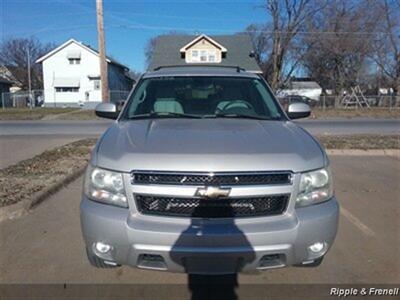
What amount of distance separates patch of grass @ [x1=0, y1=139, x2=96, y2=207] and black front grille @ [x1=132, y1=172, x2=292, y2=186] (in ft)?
10.3

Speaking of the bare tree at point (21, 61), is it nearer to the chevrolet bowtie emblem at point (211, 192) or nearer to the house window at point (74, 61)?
the house window at point (74, 61)

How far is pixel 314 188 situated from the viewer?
2.97 m

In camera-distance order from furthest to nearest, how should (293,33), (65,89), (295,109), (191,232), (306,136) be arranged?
(65,89) < (293,33) < (295,109) < (306,136) < (191,232)

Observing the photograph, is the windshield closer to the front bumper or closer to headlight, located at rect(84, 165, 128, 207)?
headlight, located at rect(84, 165, 128, 207)

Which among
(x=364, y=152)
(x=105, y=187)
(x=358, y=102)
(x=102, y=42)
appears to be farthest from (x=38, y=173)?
(x=358, y=102)

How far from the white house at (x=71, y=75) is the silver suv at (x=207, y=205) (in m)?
47.3

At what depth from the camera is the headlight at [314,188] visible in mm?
2885

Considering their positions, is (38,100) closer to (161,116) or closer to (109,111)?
(109,111)

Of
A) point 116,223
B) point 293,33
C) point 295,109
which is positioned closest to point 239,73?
point 295,109

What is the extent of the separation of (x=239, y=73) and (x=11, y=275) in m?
3.20

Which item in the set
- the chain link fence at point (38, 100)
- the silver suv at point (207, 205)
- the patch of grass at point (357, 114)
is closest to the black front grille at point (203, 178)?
Result: the silver suv at point (207, 205)

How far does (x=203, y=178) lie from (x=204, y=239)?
1.32 ft

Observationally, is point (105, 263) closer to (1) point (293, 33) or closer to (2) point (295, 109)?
(2) point (295, 109)

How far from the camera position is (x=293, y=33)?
44594mm
